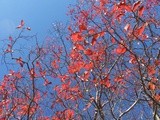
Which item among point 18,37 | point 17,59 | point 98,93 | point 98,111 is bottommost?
point 98,111

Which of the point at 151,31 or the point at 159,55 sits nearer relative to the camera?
the point at 159,55

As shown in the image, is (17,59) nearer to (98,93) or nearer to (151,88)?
(98,93)

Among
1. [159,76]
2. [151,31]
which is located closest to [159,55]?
[159,76]

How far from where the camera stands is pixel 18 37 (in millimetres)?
7988

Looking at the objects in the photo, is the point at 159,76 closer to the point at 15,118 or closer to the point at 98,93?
the point at 98,93

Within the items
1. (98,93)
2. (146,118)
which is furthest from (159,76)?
(146,118)

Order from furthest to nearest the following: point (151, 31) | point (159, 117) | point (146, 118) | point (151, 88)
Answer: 1. point (146, 118)
2. point (151, 31)
3. point (159, 117)
4. point (151, 88)

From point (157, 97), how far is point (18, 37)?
382cm

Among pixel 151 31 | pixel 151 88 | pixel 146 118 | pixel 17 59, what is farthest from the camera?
pixel 146 118

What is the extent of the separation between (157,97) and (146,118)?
22.8ft

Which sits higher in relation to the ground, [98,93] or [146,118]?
[146,118]

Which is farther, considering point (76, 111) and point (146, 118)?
point (146, 118)

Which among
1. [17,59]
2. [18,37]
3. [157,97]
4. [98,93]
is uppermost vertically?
[18,37]

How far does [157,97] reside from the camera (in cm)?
674
